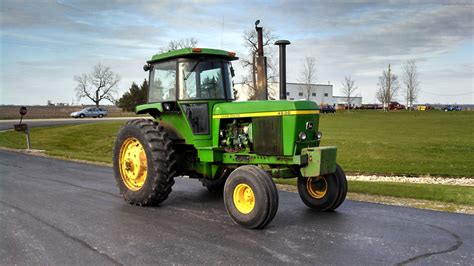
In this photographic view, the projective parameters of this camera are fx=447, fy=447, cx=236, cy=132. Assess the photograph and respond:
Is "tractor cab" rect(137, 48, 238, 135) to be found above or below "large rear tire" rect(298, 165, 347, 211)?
above

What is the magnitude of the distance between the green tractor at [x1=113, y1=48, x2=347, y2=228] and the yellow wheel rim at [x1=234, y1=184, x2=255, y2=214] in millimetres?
15

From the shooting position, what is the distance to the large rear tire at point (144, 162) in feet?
25.1

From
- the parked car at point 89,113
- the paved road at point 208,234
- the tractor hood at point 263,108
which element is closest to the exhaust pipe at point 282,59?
the tractor hood at point 263,108

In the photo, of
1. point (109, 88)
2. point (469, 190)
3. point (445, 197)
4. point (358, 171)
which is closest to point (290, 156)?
point (445, 197)

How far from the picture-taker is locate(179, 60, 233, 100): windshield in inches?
310

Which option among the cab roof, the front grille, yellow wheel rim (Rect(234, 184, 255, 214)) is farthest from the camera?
Result: the cab roof

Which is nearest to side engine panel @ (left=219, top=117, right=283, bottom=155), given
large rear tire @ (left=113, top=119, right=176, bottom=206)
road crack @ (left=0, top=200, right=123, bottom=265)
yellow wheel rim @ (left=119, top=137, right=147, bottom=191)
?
large rear tire @ (left=113, top=119, right=176, bottom=206)

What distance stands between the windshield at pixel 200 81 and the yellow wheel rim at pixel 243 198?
2.03 meters

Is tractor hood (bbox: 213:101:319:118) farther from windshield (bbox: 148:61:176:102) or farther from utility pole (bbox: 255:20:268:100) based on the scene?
windshield (bbox: 148:61:176:102)

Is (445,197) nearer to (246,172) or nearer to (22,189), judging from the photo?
(246,172)

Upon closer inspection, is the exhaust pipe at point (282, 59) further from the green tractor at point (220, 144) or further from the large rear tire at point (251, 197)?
the large rear tire at point (251, 197)

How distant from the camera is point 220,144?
7691mm

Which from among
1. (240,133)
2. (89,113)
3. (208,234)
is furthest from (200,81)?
(89,113)

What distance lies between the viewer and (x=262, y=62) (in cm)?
771
